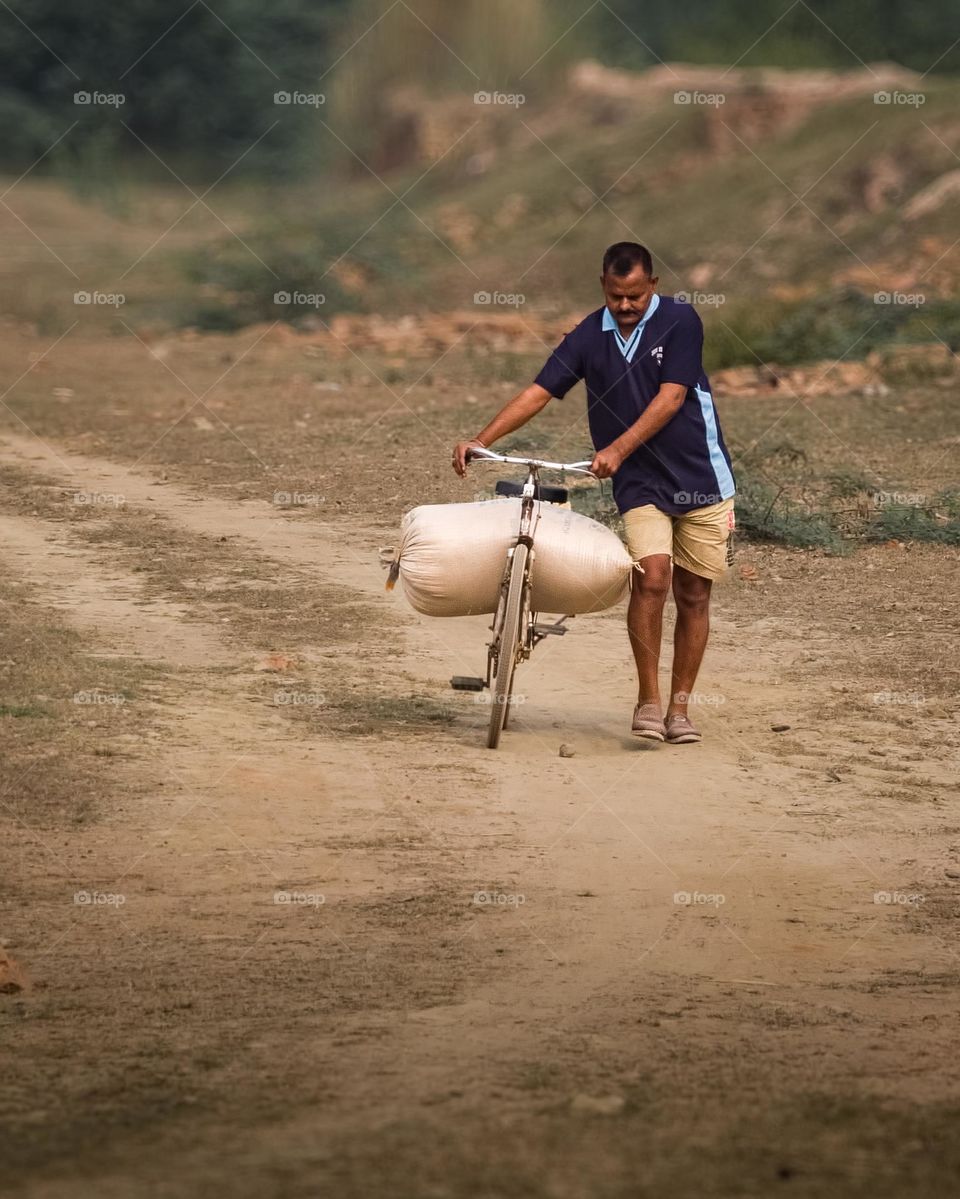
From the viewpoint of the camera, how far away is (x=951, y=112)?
1088 inches

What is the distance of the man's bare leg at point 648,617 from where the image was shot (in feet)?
21.4

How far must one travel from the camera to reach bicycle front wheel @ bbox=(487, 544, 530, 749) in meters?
6.38

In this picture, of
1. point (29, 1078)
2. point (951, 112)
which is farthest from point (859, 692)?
point (951, 112)

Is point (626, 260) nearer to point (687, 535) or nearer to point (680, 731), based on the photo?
point (687, 535)

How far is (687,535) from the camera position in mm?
6609

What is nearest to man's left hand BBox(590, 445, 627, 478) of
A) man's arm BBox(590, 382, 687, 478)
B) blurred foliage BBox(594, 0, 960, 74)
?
Result: man's arm BBox(590, 382, 687, 478)

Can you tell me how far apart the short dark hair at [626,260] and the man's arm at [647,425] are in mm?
380

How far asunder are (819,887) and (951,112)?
24.1 metres

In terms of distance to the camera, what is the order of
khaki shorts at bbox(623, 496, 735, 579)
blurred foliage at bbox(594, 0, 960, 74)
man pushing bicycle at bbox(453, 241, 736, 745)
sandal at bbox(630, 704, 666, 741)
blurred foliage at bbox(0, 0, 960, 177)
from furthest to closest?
blurred foliage at bbox(594, 0, 960, 74), blurred foliage at bbox(0, 0, 960, 177), sandal at bbox(630, 704, 666, 741), khaki shorts at bbox(623, 496, 735, 579), man pushing bicycle at bbox(453, 241, 736, 745)

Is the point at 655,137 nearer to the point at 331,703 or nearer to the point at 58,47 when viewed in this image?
the point at 58,47

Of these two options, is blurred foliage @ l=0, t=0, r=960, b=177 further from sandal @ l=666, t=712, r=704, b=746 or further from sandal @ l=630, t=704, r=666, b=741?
sandal @ l=630, t=704, r=666, b=741

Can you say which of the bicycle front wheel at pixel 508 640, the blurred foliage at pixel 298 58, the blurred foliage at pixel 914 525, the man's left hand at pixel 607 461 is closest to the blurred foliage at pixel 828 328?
the blurred foliage at pixel 914 525

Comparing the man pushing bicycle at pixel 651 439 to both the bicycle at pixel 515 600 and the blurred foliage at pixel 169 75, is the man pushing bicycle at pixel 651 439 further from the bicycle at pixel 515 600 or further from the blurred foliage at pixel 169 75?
the blurred foliage at pixel 169 75

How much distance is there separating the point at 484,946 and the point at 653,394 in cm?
220
